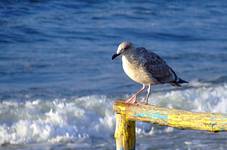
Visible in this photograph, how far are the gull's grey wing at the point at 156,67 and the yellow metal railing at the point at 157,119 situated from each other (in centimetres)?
102

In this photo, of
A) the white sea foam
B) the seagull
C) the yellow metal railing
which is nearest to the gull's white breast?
the seagull

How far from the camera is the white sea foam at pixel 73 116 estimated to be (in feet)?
33.4

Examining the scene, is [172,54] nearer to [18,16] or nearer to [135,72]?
[18,16]

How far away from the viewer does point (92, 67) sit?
13.8 metres

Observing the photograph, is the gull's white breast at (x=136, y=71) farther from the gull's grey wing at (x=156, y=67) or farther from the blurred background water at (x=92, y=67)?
the blurred background water at (x=92, y=67)

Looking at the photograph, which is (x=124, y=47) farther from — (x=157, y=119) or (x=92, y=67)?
(x=92, y=67)

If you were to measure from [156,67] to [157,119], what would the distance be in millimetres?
1280

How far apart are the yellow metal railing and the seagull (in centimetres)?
71

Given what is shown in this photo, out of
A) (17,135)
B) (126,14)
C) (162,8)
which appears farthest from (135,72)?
(162,8)

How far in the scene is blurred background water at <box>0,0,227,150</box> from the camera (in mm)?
10250

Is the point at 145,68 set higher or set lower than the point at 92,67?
higher

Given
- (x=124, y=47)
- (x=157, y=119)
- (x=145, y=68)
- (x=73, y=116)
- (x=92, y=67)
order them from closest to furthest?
(x=157, y=119)
(x=124, y=47)
(x=145, y=68)
(x=73, y=116)
(x=92, y=67)

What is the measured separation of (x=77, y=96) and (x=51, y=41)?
4.39 meters

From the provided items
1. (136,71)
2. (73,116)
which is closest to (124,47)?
(136,71)
